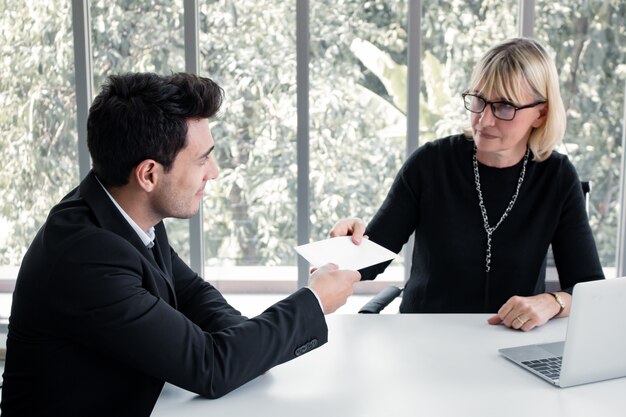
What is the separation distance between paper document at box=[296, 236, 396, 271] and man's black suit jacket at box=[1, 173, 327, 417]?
0.24 m

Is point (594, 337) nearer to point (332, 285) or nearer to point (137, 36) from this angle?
point (332, 285)

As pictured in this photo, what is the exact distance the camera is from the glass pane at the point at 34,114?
369 cm

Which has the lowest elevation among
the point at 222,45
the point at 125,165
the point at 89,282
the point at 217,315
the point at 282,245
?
the point at 282,245

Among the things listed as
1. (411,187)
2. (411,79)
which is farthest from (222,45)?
(411,187)

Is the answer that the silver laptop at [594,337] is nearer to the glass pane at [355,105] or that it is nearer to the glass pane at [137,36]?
the glass pane at [355,105]

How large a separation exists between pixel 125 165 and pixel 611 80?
2758mm

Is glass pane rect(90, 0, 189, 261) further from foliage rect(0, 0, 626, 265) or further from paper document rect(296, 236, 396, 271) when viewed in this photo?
paper document rect(296, 236, 396, 271)

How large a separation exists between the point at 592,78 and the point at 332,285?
2436 mm

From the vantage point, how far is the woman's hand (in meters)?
1.80

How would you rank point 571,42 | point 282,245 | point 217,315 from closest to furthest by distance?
point 217,315, point 571,42, point 282,245

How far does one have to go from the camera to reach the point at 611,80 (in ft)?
11.5

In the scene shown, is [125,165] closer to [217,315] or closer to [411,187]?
[217,315]

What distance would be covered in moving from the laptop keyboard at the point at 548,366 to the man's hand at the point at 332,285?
43 centimetres

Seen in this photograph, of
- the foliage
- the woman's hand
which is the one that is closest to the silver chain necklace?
the woman's hand
